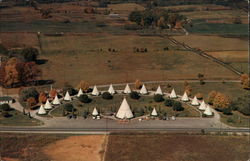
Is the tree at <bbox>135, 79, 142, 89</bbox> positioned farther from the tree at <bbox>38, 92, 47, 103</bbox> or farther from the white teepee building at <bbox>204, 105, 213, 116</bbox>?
the tree at <bbox>38, 92, 47, 103</bbox>

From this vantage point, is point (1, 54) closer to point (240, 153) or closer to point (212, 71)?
point (212, 71)

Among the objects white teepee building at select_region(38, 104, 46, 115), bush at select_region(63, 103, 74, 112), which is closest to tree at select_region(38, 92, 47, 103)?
white teepee building at select_region(38, 104, 46, 115)

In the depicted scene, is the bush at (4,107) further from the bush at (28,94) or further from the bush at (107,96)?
the bush at (107,96)

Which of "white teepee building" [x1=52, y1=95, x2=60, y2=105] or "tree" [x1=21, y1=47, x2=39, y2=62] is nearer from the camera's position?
"white teepee building" [x1=52, y1=95, x2=60, y2=105]

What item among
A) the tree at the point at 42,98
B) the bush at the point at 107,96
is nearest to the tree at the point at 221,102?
the bush at the point at 107,96

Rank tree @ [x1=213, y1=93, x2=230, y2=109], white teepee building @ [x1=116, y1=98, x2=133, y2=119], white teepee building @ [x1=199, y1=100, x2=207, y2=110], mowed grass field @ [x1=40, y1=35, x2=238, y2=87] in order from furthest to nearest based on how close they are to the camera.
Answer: mowed grass field @ [x1=40, y1=35, x2=238, y2=87] → white teepee building @ [x1=199, y1=100, x2=207, y2=110] → tree @ [x1=213, y1=93, x2=230, y2=109] → white teepee building @ [x1=116, y1=98, x2=133, y2=119]

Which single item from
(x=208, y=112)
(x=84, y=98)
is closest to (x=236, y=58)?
(x=208, y=112)

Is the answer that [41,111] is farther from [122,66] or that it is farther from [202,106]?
[122,66]

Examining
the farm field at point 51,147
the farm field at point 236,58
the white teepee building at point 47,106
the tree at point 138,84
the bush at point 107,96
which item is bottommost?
the farm field at point 51,147
